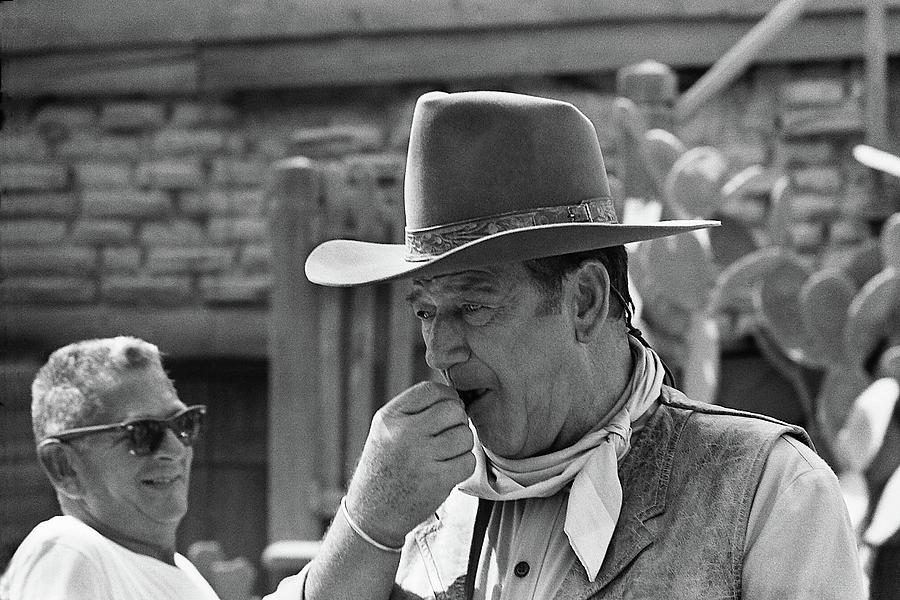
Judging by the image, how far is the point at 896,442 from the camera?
15.1ft

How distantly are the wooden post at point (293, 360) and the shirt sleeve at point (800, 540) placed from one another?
11.1 feet

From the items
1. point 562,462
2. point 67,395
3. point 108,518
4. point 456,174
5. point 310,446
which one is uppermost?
point 456,174

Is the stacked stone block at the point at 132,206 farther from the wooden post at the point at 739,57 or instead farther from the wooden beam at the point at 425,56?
the wooden post at the point at 739,57

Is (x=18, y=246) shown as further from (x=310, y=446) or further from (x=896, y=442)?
(x=896, y=442)

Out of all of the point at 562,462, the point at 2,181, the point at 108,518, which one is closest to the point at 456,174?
the point at 562,462

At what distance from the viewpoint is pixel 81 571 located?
2352 millimetres

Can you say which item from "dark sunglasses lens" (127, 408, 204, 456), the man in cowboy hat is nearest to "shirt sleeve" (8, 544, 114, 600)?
"dark sunglasses lens" (127, 408, 204, 456)

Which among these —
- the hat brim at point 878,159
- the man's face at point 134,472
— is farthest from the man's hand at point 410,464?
the hat brim at point 878,159

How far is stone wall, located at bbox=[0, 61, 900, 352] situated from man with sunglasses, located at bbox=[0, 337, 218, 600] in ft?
11.0

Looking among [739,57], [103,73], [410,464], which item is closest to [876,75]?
[739,57]

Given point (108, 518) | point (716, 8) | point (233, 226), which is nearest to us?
point (108, 518)

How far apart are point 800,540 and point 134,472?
1.41m

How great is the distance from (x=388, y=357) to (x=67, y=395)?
242cm

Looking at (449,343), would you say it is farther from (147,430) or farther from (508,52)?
(508,52)
